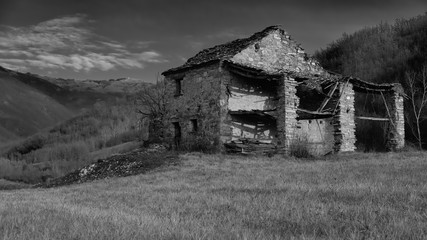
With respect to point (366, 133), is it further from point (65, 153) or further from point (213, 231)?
point (65, 153)

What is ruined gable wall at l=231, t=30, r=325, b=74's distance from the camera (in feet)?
74.4

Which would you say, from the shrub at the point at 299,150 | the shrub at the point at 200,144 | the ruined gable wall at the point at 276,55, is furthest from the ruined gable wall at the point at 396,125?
the shrub at the point at 200,144

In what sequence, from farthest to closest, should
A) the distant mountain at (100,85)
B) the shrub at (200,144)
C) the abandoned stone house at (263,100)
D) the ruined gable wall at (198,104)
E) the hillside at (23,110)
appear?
the distant mountain at (100,85) < the hillside at (23,110) < the ruined gable wall at (198,104) < the shrub at (200,144) < the abandoned stone house at (263,100)

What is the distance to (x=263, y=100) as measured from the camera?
22312 mm

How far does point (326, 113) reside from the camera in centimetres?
2100

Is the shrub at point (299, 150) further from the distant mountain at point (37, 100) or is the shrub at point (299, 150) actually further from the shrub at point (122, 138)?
the distant mountain at point (37, 100)

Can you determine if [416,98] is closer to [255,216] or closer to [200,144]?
[200,144]

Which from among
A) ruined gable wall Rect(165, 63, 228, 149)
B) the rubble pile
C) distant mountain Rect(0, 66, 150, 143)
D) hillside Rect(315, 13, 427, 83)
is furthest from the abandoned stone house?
distant mountain Rect(0, 66, 150, 143)

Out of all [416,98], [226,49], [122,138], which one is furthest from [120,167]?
[122,138]

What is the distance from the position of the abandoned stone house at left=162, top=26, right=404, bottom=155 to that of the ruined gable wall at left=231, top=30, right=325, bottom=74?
0.01m

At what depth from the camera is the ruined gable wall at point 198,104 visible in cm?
2112

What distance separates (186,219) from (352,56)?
103 ft

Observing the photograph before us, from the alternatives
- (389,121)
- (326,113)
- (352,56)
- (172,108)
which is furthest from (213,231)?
(352,56)

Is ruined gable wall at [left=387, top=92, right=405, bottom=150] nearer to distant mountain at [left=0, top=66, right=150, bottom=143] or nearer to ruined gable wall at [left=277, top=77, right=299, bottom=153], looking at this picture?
ruined gable wall at [left=277, top=77, right=299, bottom=153]
